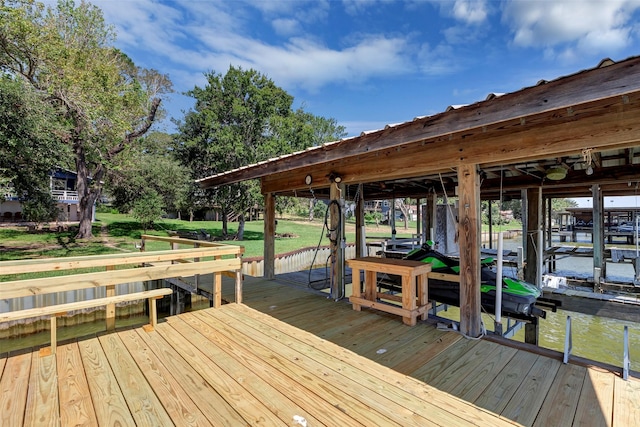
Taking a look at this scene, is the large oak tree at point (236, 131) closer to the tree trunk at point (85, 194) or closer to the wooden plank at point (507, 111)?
the tree trunk at point (85, 194)

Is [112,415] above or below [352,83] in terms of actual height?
below

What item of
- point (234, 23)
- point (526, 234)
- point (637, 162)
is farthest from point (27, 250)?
point (637, 162)

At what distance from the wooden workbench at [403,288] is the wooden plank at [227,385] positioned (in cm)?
217

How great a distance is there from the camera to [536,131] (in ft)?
9.61

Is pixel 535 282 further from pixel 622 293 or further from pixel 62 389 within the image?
pixel 62 389

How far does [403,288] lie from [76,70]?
11459 millimetres

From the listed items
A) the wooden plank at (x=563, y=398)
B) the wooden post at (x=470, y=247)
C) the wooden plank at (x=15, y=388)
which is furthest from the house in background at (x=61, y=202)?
the wooden plank at (x=563, y=398)

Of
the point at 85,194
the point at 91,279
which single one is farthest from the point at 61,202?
the point at 91,279

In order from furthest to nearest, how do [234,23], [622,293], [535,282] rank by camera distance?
[234,23]
[535,282]
[622,293]

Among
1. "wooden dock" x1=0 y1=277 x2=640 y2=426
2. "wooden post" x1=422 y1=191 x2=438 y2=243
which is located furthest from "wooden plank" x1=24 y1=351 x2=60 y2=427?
"wooden post" x1=422 y1=191 x2=438 y2=243

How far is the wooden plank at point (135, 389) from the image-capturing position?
196 cm

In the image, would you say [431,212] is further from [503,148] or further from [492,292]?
[503,148]

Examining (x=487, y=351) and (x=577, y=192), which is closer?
(x=487, y=351)

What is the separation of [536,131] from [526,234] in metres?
Answer: 4.03
